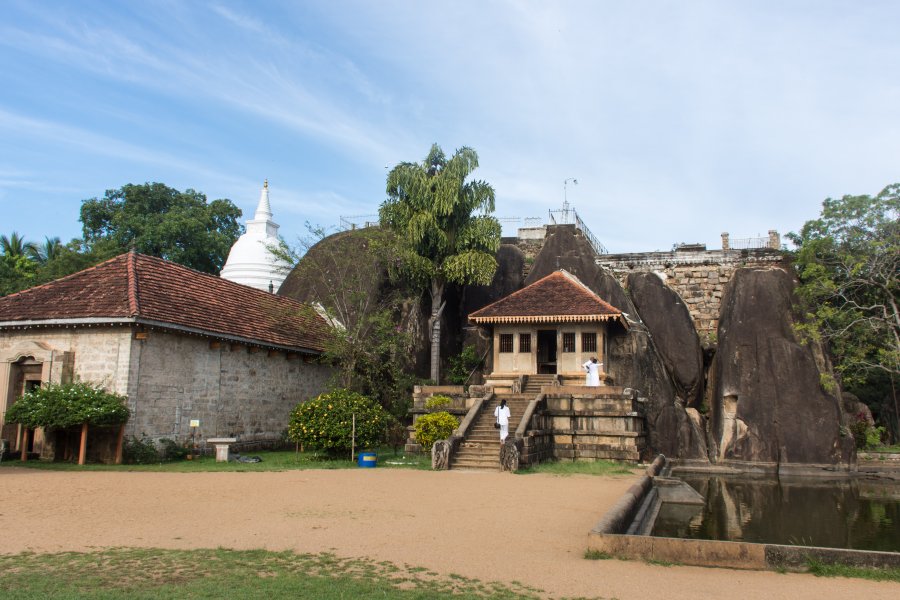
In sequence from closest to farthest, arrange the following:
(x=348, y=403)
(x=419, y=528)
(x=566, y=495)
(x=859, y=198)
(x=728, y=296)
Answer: (x=419, y=528) → (x=566, y=495) → (x=348, y=403) → (x=859, y=198) → (x=728, y=296)

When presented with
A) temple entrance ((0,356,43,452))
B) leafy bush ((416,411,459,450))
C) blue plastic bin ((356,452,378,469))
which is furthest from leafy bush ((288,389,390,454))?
temple entrance ((0,356,43,452))

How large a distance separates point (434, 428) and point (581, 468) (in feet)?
12.6

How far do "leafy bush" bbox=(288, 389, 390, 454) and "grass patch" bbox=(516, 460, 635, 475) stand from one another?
13.4 feet

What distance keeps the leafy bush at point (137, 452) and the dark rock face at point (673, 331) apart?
60.8ft

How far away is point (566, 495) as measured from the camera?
11.5 m

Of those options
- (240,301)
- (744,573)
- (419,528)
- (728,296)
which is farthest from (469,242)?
(744,573)

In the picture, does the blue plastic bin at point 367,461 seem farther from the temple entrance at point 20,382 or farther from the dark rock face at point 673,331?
the dark rock face at point 673,331

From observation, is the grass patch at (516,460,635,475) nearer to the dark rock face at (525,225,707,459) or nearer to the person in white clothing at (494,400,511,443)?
the person in white clothing at (494,400,511,443)

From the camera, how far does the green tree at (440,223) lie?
80.3 feet

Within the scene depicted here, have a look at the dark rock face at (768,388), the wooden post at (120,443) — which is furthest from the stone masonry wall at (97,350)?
the dark rock face at (768,388)

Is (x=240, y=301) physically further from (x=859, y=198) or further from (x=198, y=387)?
(x=859, y=198)

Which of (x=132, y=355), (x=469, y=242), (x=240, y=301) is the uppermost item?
(x=469, y=242)

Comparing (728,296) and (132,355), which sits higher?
(728,296)

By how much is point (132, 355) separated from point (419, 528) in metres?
10.0
